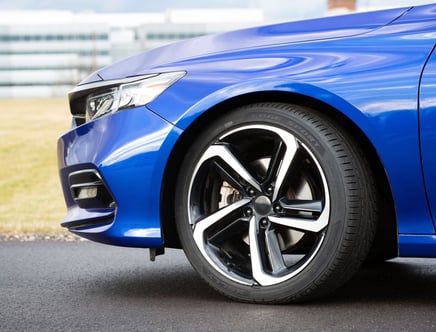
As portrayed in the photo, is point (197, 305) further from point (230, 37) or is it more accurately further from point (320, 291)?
point (230, 37)

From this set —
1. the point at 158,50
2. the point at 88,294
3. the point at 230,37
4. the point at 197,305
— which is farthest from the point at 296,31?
the point at 88,294

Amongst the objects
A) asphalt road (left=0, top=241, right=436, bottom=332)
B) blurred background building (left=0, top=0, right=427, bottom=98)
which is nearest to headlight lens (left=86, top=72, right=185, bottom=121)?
asphalt road (left=0, top=241, right=436, bottom=332)

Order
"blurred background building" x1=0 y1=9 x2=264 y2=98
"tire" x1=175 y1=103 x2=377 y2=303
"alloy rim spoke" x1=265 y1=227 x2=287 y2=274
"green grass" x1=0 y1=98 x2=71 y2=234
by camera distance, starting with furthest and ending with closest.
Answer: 1. "blurred background building" x1=0 y1=9 x2=264 y2=98
2. "green grass" x1=0 y1=98 x2=71 y2=234
3. "alloy rim spoke" x1=265 y1=227 x2=287 y2=274
4. "tire" x1=175 y1=103 x2=377 y2=303

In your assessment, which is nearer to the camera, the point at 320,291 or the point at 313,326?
the point at 313,326

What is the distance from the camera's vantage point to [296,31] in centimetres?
340

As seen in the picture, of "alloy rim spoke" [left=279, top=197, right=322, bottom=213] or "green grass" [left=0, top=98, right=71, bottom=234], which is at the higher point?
"alloy rim spoke" [left=279, top=197, right=322, bottom=213]

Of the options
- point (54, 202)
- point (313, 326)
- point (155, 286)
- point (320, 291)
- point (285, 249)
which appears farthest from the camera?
point (54, 202)

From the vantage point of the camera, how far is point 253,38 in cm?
345

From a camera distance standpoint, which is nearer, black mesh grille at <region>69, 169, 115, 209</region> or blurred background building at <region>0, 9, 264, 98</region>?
black mesh grille at <region>69, 169, 115, 209</region>

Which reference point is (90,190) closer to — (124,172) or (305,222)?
(124,172)

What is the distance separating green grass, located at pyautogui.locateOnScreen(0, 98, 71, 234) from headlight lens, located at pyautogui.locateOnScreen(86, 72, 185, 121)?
11.8 feet

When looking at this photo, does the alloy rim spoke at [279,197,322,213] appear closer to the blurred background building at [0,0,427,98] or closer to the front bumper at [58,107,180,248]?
the front bumper at [58,107,180,248]

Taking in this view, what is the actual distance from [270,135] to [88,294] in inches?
45.3

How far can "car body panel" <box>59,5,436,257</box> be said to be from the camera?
3.03m
